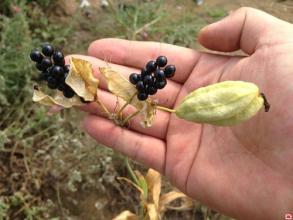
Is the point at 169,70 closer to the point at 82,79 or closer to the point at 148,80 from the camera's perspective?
the point at 148,80

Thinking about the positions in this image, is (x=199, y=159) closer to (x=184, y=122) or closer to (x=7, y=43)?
(x=184, y=122)

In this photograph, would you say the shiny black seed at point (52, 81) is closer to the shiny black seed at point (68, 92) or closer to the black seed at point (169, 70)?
the shiny black seed at point (68, 92)

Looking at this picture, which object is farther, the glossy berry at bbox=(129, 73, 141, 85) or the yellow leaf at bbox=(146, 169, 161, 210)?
the yellow leaf at bbox=(146, 169, 161, 210)

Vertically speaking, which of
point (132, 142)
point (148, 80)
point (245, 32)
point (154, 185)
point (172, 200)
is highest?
point (245, 32)

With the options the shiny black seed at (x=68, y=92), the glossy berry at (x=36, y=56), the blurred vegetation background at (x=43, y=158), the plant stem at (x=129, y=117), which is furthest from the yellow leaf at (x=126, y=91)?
the blurred vegetation background at (x=43, y=158)

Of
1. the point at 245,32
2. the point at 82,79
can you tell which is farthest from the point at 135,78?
the point at 245,32

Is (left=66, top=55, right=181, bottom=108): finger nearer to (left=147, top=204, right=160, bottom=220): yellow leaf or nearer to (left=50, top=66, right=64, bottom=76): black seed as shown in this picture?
(left=50, top=66, right=64, bottom=76): black seed

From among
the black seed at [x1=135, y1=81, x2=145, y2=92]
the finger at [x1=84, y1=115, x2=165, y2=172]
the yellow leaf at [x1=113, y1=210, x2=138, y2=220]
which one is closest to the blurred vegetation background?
the yellow leaf at [x1=113, y1=210, x2=138, y2=220]
